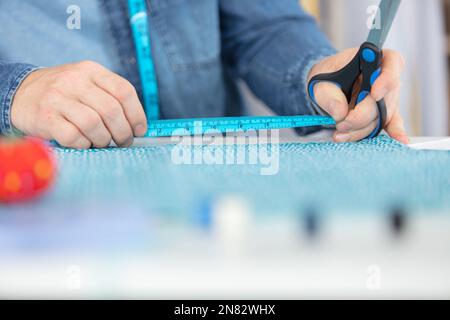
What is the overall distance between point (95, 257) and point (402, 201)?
0.17m

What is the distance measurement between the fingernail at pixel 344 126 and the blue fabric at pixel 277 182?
0.12 metres

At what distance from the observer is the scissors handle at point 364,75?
0.62 m

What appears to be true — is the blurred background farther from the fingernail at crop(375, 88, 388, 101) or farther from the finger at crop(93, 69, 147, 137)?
the finger at crop(93, 69, 147, 137)

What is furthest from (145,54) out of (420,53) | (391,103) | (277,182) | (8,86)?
(420,53)

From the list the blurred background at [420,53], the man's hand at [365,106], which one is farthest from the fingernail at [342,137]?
the blurred background at [420,53]

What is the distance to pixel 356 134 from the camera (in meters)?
0.62

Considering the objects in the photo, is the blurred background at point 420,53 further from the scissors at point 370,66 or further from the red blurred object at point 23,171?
the red blurred object at point 23,171

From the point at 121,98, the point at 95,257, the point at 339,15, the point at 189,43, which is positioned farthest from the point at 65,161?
the point at 339,15

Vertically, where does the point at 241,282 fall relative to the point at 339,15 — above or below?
below

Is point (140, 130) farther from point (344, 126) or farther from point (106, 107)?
point (344, 126)

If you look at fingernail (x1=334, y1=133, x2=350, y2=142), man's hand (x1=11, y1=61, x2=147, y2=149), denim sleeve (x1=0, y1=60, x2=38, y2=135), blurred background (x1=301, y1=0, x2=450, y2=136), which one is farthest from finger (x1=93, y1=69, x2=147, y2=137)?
blurred background (x1=301, y1=0, x2=450, y2=136)
